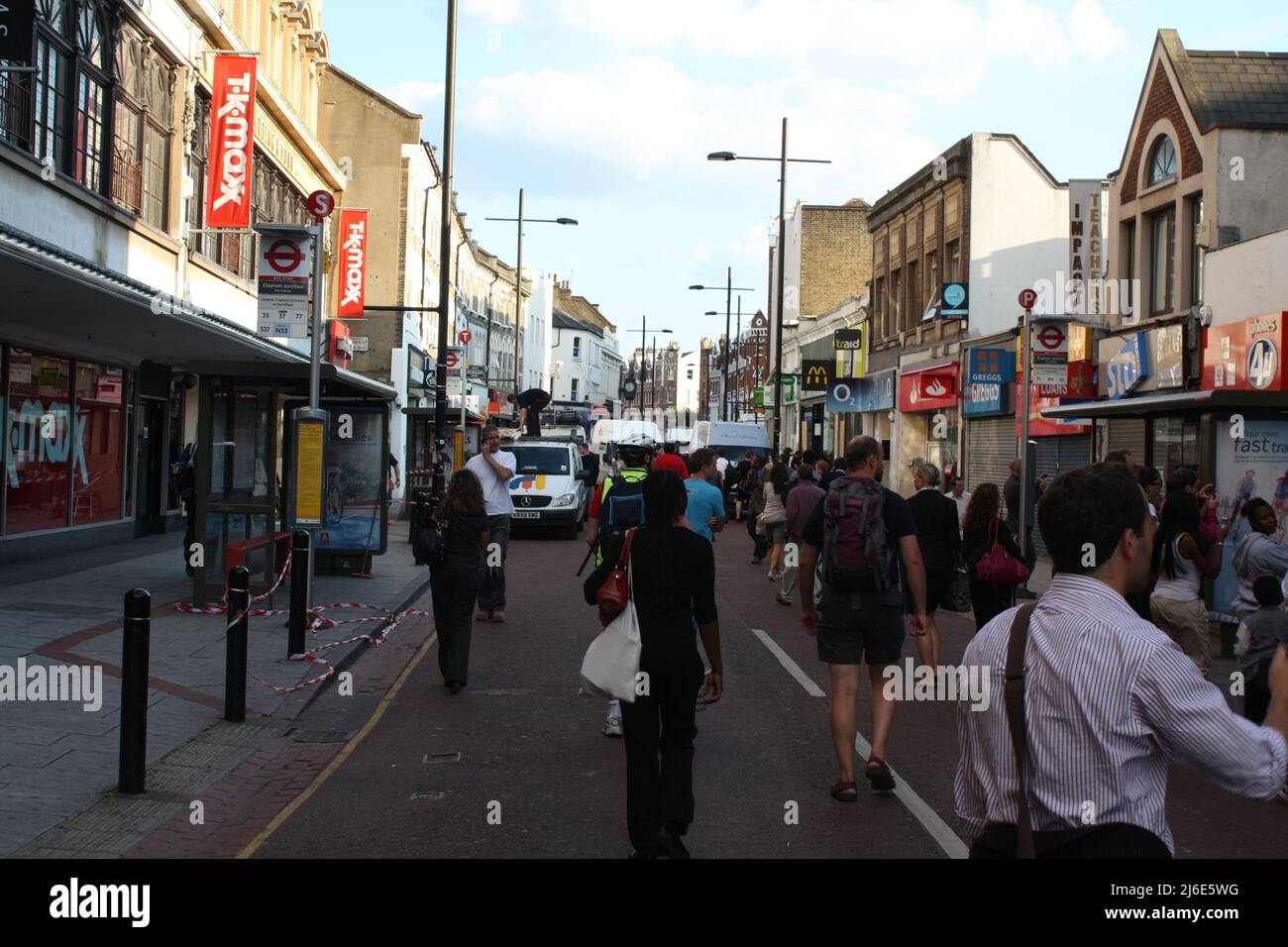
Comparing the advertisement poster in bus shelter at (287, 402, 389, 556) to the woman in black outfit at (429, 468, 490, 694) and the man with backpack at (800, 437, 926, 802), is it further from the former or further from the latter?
the man with backpack at (800, 437, 926, 802)

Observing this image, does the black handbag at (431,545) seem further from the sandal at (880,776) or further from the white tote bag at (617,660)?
the white tote bag at (617,660)

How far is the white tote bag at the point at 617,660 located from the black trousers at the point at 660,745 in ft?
0.40

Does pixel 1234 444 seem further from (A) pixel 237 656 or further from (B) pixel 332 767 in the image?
(A) pixel 237 656

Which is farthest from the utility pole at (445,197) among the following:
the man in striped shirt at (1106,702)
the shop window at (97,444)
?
the man in striped shirt at (1106,702)

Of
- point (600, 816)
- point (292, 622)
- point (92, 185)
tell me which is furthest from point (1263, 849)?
point (92, 185)

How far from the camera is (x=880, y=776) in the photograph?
715cm

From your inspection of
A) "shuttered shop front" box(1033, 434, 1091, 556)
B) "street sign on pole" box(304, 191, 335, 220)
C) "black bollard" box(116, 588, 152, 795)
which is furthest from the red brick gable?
"black bollard" box(116, 588, 152, 795)

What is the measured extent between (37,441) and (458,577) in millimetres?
11282

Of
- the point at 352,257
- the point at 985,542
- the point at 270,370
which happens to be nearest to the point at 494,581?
the point at 270,370

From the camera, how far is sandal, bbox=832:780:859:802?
272 inches
